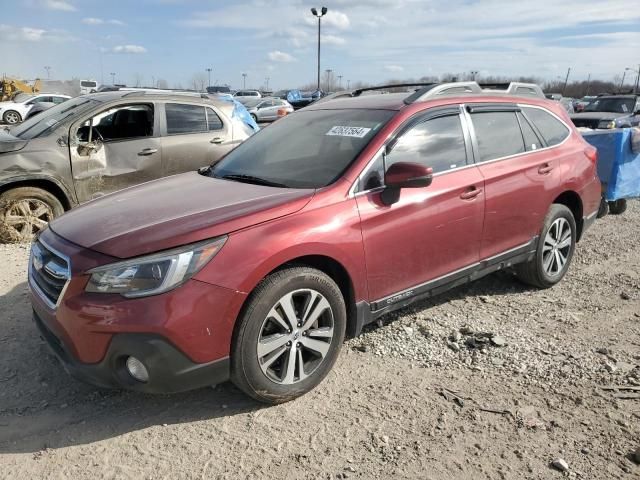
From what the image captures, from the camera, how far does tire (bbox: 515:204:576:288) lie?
463 cm

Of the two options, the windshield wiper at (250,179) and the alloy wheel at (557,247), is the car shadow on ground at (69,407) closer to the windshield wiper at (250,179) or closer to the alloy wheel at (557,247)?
the windshield wiper at (250,179)

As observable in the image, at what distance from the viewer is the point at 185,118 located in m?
6.84

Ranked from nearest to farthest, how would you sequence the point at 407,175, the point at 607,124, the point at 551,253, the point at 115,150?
the point at 407,175, the point at 551,253, the point at 115,150, the point at 607,124

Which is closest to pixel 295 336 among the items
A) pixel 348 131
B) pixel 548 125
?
pixel 348 131

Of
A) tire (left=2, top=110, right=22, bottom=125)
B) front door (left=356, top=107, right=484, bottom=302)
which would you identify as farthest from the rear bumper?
tire (left=2, top=110, right=22, bottom=125)

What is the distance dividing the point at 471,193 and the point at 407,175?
2.76 feet

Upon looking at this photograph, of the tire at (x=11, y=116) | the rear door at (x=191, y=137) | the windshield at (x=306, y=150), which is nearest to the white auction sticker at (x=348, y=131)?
the windshield at (x=306, y=150)

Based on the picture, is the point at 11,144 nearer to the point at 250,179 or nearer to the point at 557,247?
the point at 250,179

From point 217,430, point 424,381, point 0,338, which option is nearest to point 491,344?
point 424,381

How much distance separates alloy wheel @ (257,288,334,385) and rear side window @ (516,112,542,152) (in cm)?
249

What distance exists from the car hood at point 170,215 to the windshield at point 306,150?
0.75 feet

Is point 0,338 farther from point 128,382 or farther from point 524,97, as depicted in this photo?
point 524,97

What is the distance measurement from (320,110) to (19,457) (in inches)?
122

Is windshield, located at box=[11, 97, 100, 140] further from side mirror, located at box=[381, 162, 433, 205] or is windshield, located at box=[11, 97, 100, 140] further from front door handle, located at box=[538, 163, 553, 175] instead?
front door handle, located at box=[538, 163, 553, 175]
